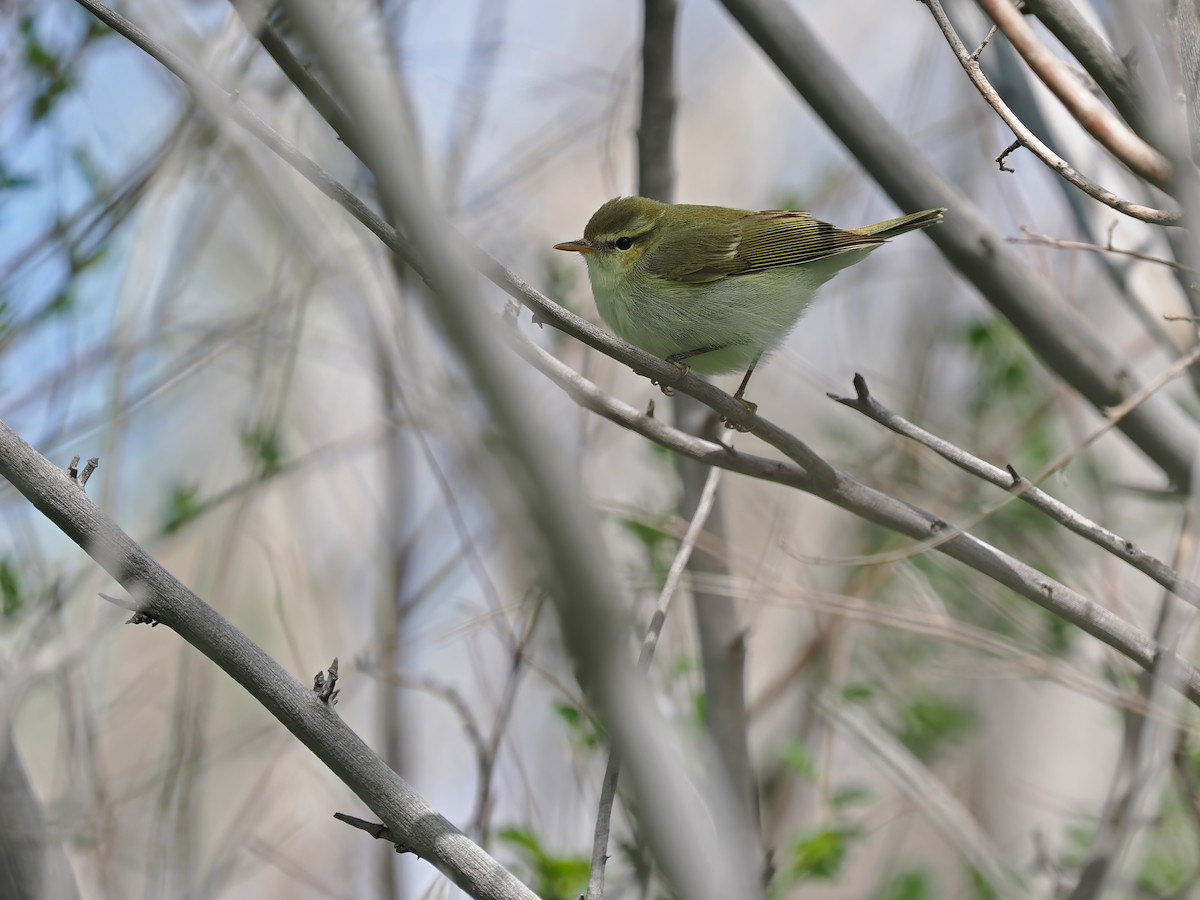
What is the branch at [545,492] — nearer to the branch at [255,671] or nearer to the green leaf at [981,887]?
the branch at [255,671]

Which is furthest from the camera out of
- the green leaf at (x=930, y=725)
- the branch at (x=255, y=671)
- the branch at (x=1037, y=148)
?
the green leaf at (x=930, y=725)

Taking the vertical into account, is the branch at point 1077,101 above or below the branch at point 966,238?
below

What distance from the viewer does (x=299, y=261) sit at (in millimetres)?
3590

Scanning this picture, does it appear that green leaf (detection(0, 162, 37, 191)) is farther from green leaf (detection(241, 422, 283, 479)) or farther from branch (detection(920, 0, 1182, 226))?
branch (detection(920, 0, 1182, 226))

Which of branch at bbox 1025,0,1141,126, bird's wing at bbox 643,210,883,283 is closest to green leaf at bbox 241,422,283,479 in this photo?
bird's wing at bbox 643,210,883,283

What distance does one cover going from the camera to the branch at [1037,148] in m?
1.91

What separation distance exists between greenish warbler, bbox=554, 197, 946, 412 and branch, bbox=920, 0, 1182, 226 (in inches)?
40.7

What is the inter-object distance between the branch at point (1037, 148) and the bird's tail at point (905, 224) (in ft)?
2.71

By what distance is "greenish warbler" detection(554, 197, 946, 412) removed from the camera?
318 cm

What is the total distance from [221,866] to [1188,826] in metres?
3.95

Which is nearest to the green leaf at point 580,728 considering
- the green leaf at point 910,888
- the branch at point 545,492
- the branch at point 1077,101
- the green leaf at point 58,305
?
the green leaf at point 910,888

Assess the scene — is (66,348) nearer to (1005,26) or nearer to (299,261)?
(299,261)

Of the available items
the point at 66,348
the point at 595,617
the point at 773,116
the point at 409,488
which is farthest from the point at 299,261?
the point at 773,116

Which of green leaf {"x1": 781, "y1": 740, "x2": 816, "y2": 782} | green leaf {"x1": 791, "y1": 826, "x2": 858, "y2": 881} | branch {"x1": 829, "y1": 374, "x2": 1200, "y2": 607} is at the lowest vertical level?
green leaf {"x1": 791, "y1": 826, "x2": 858, "y2": 881}
